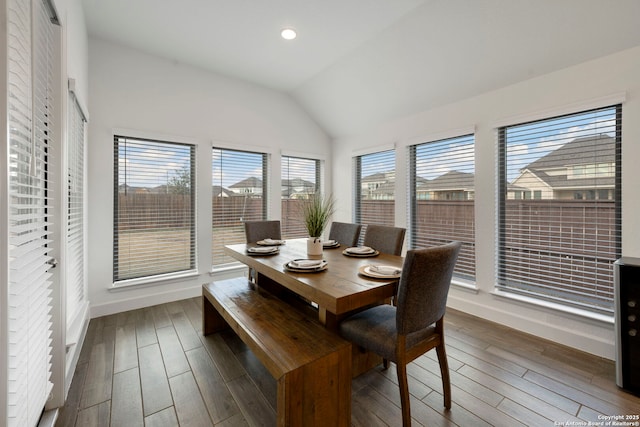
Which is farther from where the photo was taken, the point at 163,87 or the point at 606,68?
the point at 163,87

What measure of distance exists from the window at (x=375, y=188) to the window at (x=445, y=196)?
35 cm

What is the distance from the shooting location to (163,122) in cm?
327

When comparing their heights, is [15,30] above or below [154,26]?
below

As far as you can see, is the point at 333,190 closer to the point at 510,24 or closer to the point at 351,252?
the point at 351,252

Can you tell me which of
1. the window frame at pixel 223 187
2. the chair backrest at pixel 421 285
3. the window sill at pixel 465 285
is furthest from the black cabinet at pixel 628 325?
the window frame at pixel 223 187

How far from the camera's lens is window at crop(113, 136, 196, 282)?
311 cm

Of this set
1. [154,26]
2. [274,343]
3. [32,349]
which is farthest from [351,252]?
[154,26]

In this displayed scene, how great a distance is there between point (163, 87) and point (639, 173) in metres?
4.69

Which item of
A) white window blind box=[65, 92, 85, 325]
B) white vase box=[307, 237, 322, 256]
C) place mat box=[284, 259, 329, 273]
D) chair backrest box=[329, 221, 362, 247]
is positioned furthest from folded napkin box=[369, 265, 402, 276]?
white window blind box=[65, 92, 85, 325]

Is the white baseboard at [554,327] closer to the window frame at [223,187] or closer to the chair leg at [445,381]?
the chair leg at [445,381]

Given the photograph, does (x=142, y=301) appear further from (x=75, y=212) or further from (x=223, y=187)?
(x=223, y=187)

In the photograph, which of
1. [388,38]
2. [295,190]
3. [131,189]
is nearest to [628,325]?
[388,38]

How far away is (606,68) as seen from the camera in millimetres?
2174

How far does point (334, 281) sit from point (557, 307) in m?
2.25
